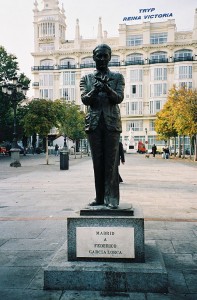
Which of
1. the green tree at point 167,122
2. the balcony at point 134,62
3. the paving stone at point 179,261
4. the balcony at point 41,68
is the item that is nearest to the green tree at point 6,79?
the green tree at point 167,122

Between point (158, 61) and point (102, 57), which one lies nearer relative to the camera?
point (102, 57)

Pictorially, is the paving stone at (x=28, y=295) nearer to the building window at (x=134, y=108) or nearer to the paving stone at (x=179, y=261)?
the paving stone at (x=179, y=261)

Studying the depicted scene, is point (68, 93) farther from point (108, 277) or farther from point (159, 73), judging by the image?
point (108, 277)

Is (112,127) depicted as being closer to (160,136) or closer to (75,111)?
(75,111)

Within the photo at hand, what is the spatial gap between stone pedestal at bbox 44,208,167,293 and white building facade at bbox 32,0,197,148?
6348cm

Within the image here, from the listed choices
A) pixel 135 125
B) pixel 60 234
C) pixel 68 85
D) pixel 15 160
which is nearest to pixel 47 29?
pixel 68 85

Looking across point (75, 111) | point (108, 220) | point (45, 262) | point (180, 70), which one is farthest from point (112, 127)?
point (180, 70)

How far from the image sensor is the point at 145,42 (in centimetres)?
6725

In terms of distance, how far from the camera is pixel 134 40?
68.8 meters

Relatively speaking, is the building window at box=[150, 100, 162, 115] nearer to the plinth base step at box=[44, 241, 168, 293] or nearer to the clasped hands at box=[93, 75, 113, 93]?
the clasped hands at box=[93, 75, 113, 93]

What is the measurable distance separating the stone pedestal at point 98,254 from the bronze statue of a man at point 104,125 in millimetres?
313

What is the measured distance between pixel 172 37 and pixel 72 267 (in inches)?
2636

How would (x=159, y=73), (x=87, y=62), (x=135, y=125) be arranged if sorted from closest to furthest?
(x=159, y=73) → (x=135, y=125) → (x=87, y=62)

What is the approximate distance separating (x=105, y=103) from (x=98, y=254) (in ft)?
5.98
